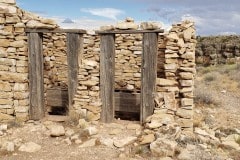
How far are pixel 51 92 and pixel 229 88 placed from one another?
782 centimetres

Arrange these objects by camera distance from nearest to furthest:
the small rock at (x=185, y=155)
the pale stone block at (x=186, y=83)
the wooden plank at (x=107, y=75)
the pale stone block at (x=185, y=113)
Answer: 1. the small rock at (x=185, y=155)
2. the pale stone block at (x=185, y=113)
3. the pale stone block at (x=186, y=83)
4. the wooden plank at (x=107, y=75)

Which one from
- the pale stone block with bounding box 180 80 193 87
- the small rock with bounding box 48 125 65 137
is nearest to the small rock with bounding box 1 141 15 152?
the small rock with bounding box 48 125 65 137

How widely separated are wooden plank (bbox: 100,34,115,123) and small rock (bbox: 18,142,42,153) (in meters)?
1.77

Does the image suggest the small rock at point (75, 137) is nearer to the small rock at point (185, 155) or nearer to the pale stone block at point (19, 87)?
the pale stone block at point (19, 87)

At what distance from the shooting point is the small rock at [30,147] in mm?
6327

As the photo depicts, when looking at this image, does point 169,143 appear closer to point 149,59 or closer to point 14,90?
point 149,59

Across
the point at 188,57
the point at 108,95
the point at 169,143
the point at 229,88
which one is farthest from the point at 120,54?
the point at 229,88

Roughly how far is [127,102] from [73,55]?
161 cm

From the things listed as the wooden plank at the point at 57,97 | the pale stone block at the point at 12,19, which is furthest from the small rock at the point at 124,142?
the pale stone block at the point at 12,19

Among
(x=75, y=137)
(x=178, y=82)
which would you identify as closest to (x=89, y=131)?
(x=75, y=137)

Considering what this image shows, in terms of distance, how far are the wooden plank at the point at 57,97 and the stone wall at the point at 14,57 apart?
0.74 metres

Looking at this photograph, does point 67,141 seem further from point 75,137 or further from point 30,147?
point 30,147

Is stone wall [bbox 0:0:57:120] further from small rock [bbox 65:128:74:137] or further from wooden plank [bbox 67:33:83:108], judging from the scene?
small rock [bbox 65:128:74:137]

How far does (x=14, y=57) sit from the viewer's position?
7719mm
